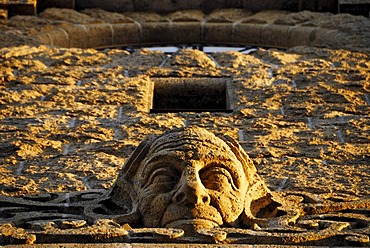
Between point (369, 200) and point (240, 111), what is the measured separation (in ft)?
8.74

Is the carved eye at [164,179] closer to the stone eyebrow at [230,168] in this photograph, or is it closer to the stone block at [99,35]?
the stone eyebrow at [230,168]

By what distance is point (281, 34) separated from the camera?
48.9 ft

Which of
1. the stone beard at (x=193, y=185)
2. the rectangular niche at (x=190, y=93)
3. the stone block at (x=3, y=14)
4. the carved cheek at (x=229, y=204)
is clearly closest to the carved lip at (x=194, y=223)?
the stone beard at (x=193, y=185)

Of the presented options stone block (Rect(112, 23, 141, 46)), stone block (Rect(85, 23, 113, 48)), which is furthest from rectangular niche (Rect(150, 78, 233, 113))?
stone block (Rect(112, 23, 141, 46))

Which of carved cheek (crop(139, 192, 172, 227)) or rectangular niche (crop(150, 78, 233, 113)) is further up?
carved cheek (crop(139, 192, 172, 227))

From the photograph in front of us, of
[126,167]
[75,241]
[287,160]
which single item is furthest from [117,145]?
[75,241]

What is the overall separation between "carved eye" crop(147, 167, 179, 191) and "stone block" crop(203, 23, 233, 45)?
7.74 m

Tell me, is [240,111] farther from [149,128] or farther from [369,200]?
[369,200]

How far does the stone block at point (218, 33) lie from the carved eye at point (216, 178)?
7.74 meters

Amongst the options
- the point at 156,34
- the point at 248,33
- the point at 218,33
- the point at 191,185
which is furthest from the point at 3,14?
the point at 191,185

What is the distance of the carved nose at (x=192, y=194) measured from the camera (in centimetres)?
732

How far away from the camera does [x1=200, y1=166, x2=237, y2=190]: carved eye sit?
24.7 ft

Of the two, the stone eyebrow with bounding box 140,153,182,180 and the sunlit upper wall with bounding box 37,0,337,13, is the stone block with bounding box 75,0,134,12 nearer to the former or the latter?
the sunlit upper wall with bounding box 37,0,337,13

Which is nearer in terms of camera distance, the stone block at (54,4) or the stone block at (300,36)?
the stone block at (300,36)
